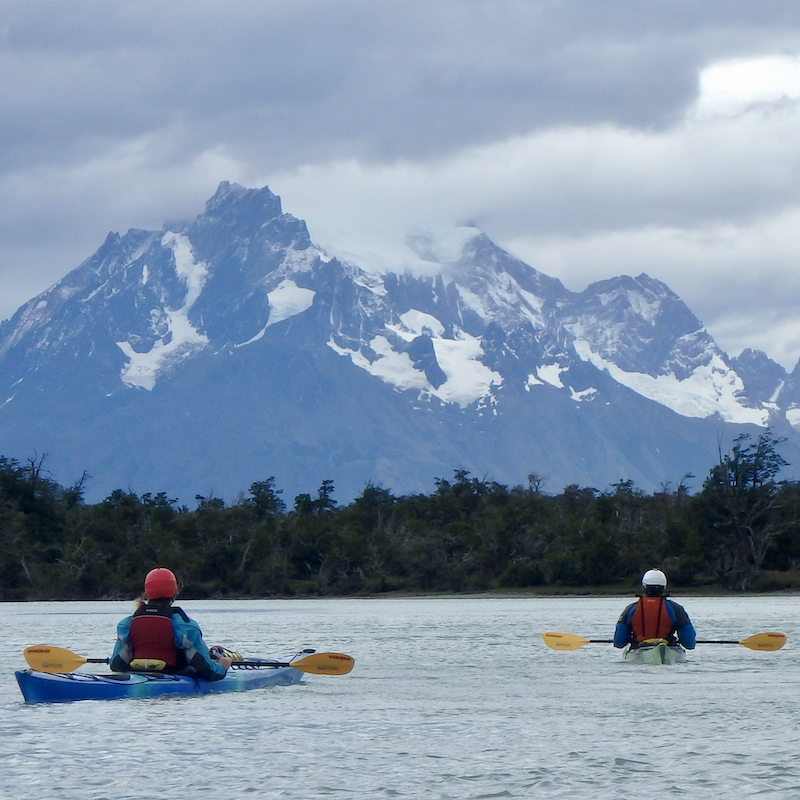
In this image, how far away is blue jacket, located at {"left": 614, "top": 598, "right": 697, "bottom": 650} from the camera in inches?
1257

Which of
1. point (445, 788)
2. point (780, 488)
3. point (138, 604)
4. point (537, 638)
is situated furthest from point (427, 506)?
point (445, 788)

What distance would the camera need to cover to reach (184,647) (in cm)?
2641

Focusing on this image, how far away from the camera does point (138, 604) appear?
1043 inches

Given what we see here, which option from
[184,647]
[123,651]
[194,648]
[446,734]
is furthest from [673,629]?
[123,651]

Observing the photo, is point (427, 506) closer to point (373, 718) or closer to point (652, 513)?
point (652, 513)

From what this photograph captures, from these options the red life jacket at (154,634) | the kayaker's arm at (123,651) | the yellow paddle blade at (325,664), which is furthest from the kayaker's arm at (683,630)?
the kayaker's arm at (123,651)

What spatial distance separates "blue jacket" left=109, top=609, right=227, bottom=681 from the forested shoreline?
80.2m

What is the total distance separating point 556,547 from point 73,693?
89.7 meters

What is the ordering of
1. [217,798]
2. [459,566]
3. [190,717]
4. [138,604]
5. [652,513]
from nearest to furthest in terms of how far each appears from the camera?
[217,798], [190,717], [138,604], [459,566], [652,513]

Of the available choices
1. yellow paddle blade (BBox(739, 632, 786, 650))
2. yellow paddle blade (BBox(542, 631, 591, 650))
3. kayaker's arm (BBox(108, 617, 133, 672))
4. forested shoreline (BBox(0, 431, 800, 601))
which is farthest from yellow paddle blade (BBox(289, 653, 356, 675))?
forested shoreline (BBox(0, 431, 800, 601))

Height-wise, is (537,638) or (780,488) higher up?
(780,488)

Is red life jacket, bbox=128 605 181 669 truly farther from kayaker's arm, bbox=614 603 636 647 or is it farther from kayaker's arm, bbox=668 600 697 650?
kayaker's arm, bbox=668 600 697 650

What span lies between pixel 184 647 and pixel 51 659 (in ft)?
Result: 18.4

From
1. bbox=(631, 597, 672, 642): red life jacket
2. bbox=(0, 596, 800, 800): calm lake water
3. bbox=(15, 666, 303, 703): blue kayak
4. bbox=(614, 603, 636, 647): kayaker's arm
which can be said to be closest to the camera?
bbox=(0, 596, 800, 800): calm lake water
